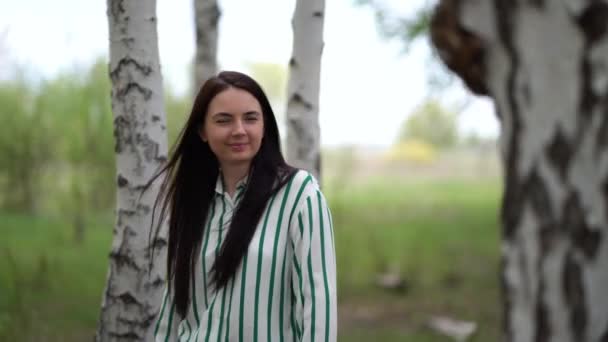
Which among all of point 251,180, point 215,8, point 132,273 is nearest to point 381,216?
point 215,8

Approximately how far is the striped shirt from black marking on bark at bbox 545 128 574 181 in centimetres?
110

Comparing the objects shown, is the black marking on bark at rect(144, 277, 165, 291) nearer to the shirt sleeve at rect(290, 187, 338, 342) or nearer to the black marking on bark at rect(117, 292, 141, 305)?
the black marking on bark at rect(117, 292, 141, 305)

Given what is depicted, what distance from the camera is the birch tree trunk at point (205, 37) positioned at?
21.2 ft

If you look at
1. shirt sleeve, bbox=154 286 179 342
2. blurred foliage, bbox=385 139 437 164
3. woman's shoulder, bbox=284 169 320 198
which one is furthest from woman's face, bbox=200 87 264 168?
blurred foliage, bbox=385 139 437 164

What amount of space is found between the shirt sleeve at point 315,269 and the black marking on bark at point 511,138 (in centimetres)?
94

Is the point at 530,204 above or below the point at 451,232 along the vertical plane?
above

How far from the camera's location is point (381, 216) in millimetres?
20219

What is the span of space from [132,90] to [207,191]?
51.6 inches

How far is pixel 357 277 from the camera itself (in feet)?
35.4

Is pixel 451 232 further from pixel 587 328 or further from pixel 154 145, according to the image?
pixel 587 328

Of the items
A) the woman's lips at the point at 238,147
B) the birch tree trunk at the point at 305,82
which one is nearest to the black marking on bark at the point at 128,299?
the birch tree trunk at the point at 305,82

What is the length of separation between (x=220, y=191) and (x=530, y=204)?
1.40 metres

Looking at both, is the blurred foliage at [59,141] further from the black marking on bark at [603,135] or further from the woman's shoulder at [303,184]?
the black marking on bark at [603,135]

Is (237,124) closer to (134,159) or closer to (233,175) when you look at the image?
(233,175)
